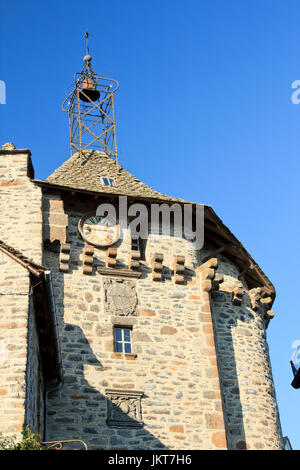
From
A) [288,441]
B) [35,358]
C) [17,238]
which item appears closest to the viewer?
[35,358]

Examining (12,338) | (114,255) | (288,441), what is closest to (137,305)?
(114,255)

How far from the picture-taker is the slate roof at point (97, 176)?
2084 centimetres

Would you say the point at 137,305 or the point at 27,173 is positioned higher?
the point at 27,173

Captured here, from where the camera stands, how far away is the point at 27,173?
20109mm

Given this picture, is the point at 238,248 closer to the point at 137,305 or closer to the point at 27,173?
the point at 137,305

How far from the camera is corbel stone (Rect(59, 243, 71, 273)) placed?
1902 cm

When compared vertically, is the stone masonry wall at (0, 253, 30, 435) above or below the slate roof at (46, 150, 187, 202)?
below

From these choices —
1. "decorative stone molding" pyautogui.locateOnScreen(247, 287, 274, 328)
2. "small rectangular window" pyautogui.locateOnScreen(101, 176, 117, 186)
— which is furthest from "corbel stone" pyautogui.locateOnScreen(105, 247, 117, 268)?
"decorative stone molding" pyautogui.locateOnScreen(247, 287, 274, 328)

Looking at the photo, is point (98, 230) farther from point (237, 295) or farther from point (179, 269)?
point (237, 295)

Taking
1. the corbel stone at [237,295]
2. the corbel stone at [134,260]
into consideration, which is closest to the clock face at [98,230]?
the corbel stone at [134,260]

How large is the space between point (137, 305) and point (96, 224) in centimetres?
230

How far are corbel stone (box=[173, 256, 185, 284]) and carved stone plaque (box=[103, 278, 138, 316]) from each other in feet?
3.52

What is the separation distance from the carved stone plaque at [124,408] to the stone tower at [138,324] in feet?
0.08

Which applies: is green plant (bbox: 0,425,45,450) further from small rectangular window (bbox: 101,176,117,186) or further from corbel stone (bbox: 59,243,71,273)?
small rectangular window (bbox: 101,176,117,186)
